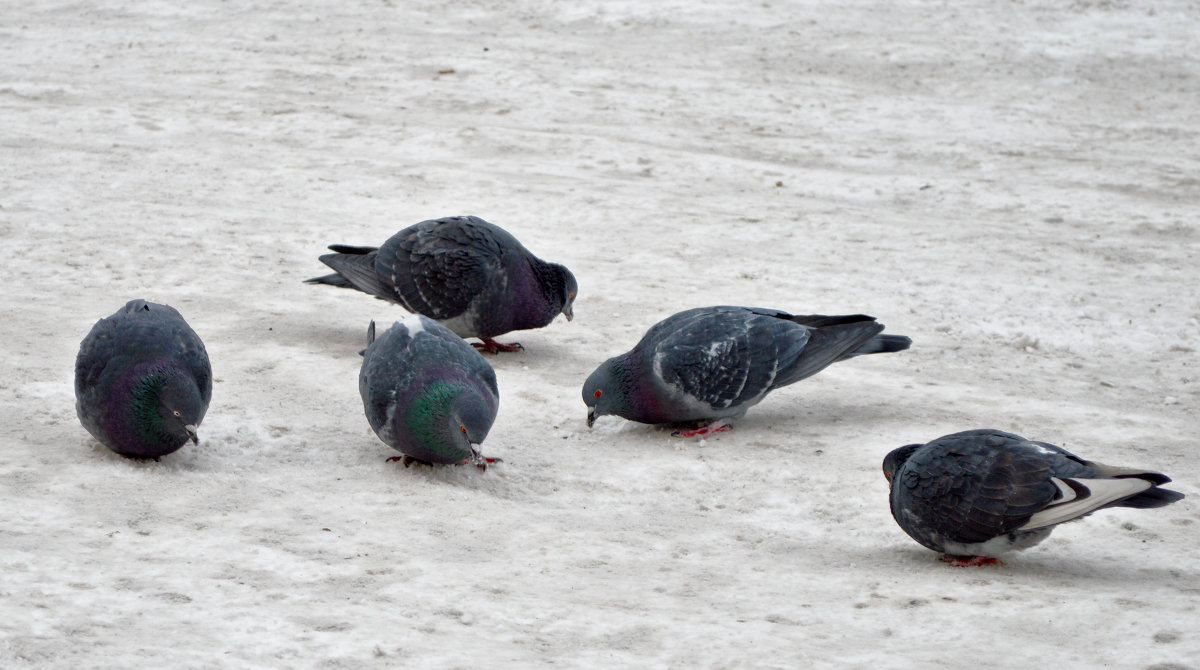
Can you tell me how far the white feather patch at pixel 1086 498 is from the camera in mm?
3723

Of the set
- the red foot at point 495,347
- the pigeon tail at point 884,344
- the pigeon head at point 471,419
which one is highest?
the pigeon tail at point 884,344

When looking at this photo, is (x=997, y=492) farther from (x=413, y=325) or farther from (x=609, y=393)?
(x=413, y=325)

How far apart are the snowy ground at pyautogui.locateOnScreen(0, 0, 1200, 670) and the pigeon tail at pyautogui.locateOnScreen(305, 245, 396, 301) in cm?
25

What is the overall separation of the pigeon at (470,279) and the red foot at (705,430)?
4.15ft

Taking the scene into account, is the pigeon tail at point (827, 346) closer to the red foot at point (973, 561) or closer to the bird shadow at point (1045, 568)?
the bird shadow at point (1045, 568)

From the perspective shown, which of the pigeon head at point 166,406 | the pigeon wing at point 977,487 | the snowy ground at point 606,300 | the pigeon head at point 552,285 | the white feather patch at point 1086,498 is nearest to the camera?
the snowy ground at point 606,300

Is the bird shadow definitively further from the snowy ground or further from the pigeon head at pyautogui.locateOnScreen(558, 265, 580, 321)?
the pigeon head at pyautogui.locateOnScreen(558, 265, 580, 321)

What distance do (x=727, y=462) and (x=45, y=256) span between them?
4647 millimetres

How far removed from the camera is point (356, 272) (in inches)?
265

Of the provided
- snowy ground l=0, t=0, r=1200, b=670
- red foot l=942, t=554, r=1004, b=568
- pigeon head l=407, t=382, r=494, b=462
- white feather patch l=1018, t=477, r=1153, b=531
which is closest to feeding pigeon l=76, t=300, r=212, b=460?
snowy ground l=0, t=0, r=1200, b=670

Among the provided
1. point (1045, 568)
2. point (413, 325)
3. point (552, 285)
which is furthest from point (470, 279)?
point (1045, 568)

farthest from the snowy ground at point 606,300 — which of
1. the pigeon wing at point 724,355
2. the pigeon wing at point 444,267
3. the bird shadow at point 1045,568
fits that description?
the pigeon wing at point 444,267

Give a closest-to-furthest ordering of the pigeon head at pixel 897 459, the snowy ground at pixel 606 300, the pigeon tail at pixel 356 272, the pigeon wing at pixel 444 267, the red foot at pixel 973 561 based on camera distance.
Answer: the snowy ground at pixel 606 300
the red foot at pixel 973 561
the pigeon head at pixel 897 459
the pigeon wing at pixel 444 267
the pigeon tail at pixel 356 272

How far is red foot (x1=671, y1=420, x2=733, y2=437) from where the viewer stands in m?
5.54
